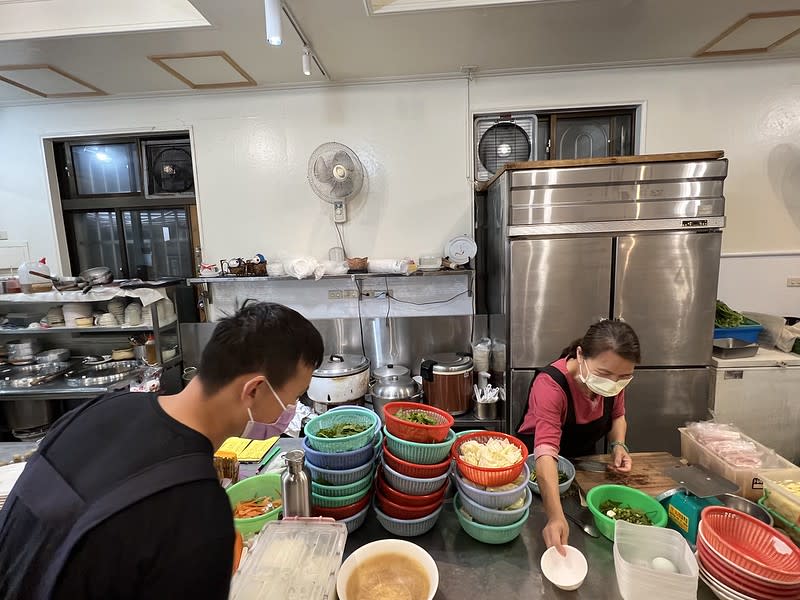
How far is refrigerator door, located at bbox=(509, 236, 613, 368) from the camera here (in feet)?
8.07

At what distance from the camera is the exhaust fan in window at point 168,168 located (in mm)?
3324

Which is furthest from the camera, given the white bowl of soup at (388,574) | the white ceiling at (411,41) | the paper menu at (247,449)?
the white ceiling at (411,41)

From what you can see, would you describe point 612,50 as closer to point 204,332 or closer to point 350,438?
point 350,438

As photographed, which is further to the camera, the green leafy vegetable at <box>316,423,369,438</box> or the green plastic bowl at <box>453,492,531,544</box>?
the green leafy vegetable at <box>316,423,369,438</box>

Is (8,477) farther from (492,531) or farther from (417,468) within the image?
(492,531)

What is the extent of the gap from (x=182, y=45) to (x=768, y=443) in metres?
4.33

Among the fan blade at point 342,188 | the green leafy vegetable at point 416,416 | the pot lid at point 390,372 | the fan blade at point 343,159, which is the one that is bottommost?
the pot lid at point 390,372

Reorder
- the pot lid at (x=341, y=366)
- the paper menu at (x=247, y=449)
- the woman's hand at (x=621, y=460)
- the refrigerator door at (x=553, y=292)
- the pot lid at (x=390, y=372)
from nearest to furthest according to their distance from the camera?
the woman's hand at (x=621, y=460)
the paper menu at (x=247, y=449)
the refrigerator door at (x=553, y=292)
the pot lid at (x=341, y=366)
the pot lid at (x=390, y=372)

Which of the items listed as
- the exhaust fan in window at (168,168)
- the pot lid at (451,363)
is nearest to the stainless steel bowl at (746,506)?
the pot lid at (451,363)

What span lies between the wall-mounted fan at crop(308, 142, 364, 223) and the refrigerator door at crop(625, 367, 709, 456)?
2349 millimetres

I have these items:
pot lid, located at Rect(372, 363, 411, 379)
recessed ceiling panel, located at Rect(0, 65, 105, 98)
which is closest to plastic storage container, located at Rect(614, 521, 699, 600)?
pot lid, located at Rect(372, 363, 411, 379)

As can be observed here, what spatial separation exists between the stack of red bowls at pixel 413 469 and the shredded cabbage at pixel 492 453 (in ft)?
0.24

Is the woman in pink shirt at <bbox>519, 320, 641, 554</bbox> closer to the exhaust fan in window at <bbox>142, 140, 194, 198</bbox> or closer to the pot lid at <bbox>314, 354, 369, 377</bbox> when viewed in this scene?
the pot lid at <bbox>314, 354, 369, 377</bbox>

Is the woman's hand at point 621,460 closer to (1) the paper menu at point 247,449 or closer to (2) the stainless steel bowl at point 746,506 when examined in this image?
(2) the stainless steel bowl at point 746,506
